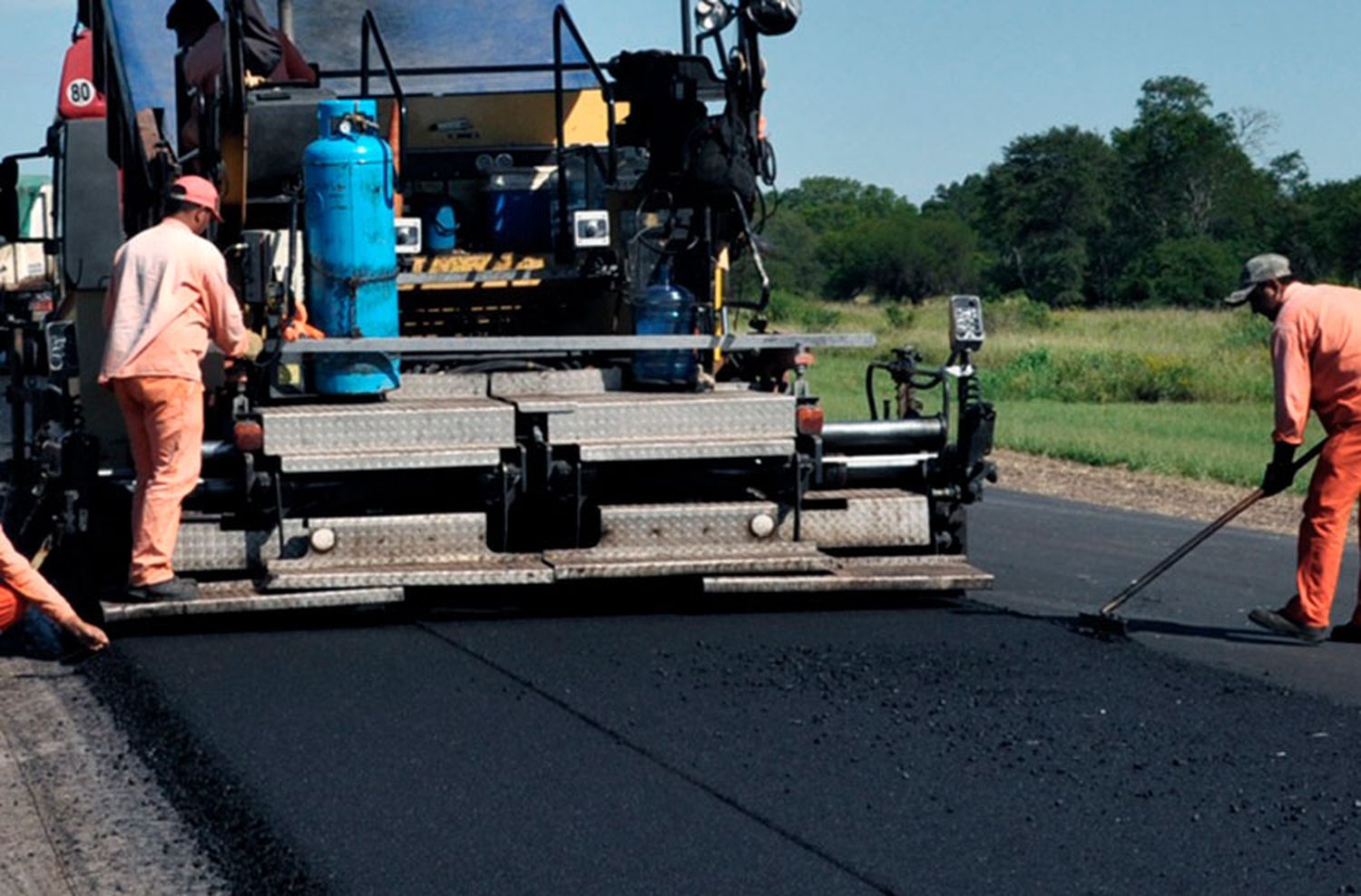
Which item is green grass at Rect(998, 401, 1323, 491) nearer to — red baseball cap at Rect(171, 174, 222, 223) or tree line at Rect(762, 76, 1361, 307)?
red baseball cap at Rect(171, 174, 222, 223)

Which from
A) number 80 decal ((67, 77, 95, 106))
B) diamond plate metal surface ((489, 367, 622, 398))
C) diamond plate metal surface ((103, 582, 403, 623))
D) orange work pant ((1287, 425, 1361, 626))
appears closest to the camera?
diamond plate metal surface ((103, 582, 403, 623))

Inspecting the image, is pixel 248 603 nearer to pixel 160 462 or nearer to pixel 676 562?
pixel 160 462

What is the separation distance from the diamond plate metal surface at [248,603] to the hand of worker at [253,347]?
1022mm

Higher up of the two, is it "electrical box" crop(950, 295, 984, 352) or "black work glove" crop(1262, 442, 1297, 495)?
"electrical box" crop(950, 295, 984, 352)

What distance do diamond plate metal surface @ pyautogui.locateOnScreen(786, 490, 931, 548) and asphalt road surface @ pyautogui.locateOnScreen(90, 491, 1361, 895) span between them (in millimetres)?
327

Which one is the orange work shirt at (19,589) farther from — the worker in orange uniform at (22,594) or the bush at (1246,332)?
the bush at (1246,332)

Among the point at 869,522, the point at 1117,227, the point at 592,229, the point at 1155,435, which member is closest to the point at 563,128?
the point at 592,229

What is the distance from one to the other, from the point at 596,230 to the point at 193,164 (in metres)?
1.83

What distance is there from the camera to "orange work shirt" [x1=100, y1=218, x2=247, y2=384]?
26.4 feet

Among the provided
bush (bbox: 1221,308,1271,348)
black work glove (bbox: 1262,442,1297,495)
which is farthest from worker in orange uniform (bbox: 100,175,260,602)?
bush (bbox: 1221,308,1271,348)

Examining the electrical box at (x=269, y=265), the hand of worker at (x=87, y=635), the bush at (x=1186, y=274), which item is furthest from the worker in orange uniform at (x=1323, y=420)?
the bush at (x=1186, y=274)

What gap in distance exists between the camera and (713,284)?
394 inches

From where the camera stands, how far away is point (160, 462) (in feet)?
26.2

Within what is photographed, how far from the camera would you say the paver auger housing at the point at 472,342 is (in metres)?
8.31
